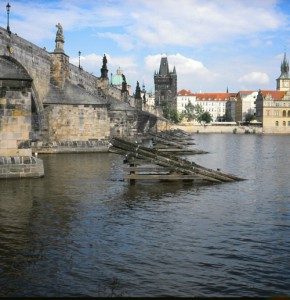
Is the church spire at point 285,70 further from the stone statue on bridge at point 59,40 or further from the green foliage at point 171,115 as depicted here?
the stone statue on bridge at point 59,40

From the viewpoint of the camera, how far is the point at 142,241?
10.2 metres

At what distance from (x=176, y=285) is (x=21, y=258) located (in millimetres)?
3001

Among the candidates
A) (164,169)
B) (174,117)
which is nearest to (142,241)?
(164,169)

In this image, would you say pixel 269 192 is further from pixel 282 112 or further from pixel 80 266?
pixel 282 112

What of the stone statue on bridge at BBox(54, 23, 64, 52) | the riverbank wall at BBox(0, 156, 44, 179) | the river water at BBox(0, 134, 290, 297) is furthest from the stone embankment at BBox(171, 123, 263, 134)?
the river water at BBox(0, 134, 290, 297)

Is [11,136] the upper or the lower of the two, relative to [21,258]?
upper

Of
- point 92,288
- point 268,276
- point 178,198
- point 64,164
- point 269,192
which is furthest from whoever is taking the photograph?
point 64,164

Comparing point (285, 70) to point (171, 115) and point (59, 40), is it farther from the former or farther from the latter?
point (59, 40)

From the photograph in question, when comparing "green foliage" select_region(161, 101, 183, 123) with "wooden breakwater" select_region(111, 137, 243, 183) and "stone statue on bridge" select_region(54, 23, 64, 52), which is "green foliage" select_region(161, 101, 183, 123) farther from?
"wooden breakwater" select_region(111, 137, 243, 183)

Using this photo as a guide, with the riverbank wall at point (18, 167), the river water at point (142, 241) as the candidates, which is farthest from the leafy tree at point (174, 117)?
the river water at point (142, 241)

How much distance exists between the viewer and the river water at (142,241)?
761 centimetres

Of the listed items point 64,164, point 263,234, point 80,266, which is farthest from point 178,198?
point 64,164

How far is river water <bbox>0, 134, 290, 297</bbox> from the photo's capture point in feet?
25.0

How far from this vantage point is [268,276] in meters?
8.07
